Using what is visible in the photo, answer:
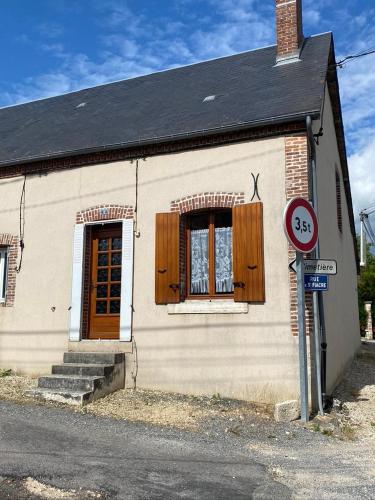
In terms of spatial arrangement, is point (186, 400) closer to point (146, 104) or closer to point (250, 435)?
point (250, 435)

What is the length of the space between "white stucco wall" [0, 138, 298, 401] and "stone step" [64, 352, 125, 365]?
0.82 ft

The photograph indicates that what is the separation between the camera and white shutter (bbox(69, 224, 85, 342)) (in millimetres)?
8273

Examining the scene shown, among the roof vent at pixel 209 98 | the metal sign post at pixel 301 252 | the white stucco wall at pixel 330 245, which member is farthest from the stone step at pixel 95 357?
the roof vent at pixel 209 98

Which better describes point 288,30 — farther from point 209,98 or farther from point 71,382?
point 71,382

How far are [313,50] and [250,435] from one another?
766 centimetres

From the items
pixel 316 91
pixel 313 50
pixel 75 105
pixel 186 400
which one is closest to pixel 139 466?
pixel 186 400

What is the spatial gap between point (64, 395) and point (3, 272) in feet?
11.3

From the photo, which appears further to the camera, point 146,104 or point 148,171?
point 146,104

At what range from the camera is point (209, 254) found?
777 cm

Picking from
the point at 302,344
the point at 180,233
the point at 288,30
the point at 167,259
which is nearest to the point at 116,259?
the point at 167,259

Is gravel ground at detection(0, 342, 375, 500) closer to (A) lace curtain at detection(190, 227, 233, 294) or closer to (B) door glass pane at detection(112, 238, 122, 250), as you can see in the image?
(A) lace curtain at detection(190, 227, 233, 294)

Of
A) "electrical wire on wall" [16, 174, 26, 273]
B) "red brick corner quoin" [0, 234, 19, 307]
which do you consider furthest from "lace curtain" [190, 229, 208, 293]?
"red brick corner quoin" [0, 234, 19, 307]

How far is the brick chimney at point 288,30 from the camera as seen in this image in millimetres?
9875

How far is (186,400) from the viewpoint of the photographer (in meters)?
7.05
